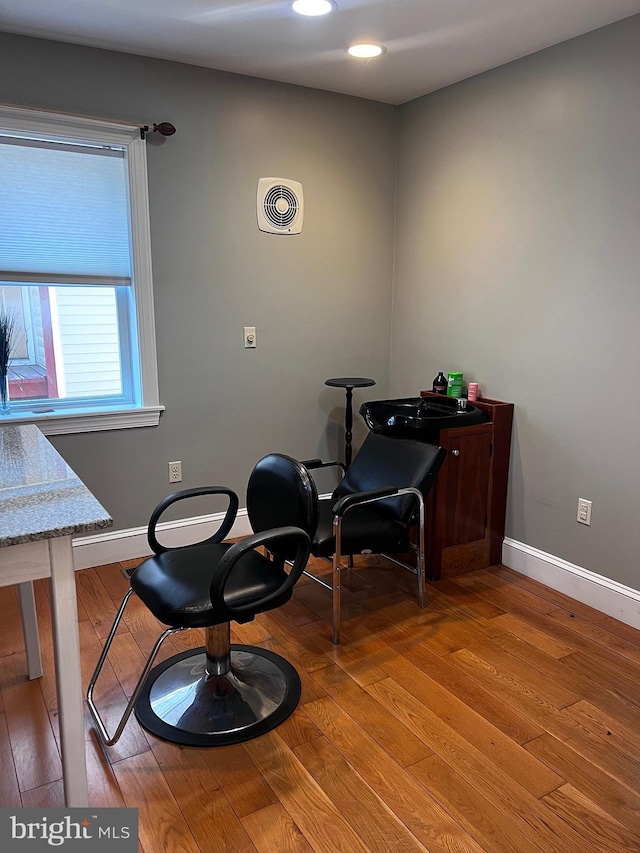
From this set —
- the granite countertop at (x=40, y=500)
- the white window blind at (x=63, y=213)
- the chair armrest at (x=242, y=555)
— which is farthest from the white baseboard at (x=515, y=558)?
the chair armrest at (x=242, y=555)

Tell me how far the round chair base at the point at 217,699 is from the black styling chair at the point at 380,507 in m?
0.37

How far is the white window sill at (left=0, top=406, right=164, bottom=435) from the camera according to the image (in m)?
2.87

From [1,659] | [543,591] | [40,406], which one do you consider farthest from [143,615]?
[543,591]

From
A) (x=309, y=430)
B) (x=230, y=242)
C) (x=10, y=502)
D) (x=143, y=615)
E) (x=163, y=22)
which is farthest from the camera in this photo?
(x=309, y=430)

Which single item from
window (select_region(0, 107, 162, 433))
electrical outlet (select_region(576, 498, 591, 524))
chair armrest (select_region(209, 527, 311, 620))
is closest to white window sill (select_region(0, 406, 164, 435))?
window (select_region(0, 107, 162, 433))

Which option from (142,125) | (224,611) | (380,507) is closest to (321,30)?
(142,125)

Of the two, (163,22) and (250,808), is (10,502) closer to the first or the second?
(250,808)

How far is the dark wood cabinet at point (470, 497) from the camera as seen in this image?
296cm

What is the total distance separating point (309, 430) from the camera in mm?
3664

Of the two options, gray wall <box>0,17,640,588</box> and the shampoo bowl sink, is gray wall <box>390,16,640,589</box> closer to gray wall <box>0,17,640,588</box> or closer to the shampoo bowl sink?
gray wall <box>0,17,640,588</box>

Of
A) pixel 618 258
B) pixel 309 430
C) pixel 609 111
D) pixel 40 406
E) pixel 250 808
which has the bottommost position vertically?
pixel 250 808

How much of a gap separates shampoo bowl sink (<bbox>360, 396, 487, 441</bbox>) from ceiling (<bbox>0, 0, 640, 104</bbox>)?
1603 mm

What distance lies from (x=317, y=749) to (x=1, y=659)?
1289 millimetres

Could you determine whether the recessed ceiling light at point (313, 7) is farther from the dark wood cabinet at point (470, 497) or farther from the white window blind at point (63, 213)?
the dark wood cabinet at point (470, 497)
